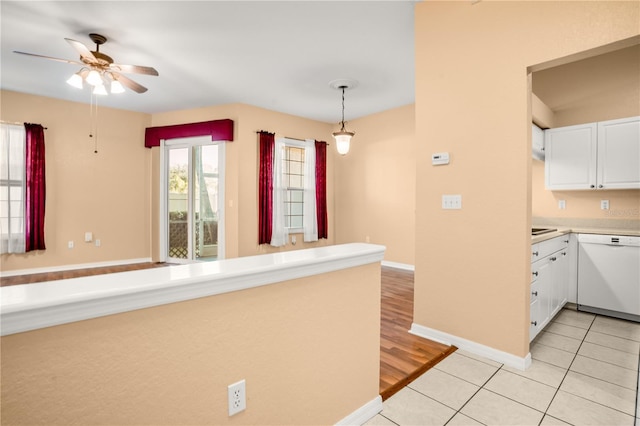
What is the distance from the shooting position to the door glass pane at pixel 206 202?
17.8 ft

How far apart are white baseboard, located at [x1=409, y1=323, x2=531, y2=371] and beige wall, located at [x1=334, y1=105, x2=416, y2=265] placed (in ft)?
8.38

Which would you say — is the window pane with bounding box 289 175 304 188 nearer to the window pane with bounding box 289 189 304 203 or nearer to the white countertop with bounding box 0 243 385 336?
the window pane with bounding box 289 189 304 203

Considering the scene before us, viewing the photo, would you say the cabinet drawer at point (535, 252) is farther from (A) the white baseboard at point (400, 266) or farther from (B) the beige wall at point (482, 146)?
(A) the white baseboard at point (400, 266)

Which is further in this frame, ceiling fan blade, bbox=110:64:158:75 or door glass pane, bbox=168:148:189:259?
door glass pane, bbox=168:148:189:259

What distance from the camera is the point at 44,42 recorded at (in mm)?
3201

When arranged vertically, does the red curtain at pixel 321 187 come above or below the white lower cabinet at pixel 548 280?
above

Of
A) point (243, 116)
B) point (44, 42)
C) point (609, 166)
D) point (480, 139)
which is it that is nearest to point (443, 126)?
point (480, 139)

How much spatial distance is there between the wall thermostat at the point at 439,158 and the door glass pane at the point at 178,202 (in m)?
4.57

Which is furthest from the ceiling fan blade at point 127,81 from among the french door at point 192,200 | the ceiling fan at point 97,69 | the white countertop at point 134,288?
the white countertop at point 134,288

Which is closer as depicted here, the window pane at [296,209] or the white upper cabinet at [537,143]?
the white upper cabinet at [537,143]

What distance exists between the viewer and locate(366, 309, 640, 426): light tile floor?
1635 millimetres

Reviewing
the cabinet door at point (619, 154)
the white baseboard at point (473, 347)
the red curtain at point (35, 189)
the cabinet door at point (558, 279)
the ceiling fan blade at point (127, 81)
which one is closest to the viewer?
the white baseboard at point (473, 347)

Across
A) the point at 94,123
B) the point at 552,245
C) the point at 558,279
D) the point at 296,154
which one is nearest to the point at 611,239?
the point at 558,279

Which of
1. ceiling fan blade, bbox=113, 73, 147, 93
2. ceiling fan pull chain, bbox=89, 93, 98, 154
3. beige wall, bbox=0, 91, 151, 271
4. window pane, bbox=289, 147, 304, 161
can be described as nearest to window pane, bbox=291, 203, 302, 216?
window pane, bbox=289, 147, 304, 161
